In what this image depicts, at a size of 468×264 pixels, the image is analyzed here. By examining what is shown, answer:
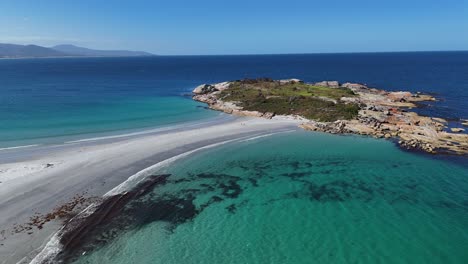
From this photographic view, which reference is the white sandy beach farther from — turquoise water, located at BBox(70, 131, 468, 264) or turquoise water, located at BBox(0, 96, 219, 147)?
turquoise water, located at BBox(0, 96, 219, 147)

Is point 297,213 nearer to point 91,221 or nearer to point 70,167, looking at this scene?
point 91,221

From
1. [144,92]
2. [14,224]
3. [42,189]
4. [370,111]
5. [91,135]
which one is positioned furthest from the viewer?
[144,92]

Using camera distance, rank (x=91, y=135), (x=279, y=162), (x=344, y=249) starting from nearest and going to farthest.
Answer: (x=344, y=249) → (x=279, y=162) → (x=91, y=135)

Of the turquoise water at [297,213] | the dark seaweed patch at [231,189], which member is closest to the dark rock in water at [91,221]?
the turquoise water at [297,213]

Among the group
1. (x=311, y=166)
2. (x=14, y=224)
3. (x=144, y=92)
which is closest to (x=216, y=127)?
(x=311, y=166)

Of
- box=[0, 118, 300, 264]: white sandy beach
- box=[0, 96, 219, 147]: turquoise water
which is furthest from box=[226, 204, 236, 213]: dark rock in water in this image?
box=[0, 96, 219, 147]: turquoise water

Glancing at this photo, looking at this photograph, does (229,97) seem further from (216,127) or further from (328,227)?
(328,227)

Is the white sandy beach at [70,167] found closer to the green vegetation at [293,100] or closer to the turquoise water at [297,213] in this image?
the turquoise water at [297,213]
